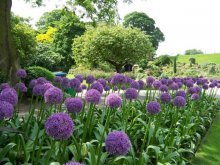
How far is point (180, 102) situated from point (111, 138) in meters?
3.03

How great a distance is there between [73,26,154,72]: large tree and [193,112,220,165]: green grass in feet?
74.9

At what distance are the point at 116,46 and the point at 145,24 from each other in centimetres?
3970

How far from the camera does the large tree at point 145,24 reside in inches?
2763

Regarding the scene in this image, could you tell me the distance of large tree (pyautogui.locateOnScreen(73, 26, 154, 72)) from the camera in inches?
1257

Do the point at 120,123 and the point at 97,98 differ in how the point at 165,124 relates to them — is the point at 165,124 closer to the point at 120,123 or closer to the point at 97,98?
the point at 120,123

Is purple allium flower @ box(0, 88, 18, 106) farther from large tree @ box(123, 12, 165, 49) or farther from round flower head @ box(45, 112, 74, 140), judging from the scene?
large tree @ box(123, 12, 165, 49)

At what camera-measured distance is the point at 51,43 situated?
158 feet

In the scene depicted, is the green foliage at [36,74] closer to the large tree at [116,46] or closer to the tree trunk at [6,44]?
the tree trunk at [6,44]

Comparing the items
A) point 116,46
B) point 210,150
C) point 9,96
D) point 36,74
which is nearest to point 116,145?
point 9,96

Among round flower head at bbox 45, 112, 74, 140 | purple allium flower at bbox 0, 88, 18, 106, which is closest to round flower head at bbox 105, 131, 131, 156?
round flower head at bbox 45, 112, 74, 140

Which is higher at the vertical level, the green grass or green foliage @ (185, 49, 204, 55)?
green foliage @ (185, 49, 204, 55)

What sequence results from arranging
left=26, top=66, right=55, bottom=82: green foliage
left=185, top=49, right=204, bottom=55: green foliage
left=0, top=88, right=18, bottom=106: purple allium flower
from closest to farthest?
left=0, top=88, right=18, bottom=106: purple allium flower
left=26, top=66, right=55, bottom=82: green foliage
left=185, top=49, right=204, bottom=55: green foliage

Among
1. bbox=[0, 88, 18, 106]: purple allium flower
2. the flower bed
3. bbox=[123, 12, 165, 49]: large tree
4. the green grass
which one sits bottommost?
the green grass

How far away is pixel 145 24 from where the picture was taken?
70.2 meters
